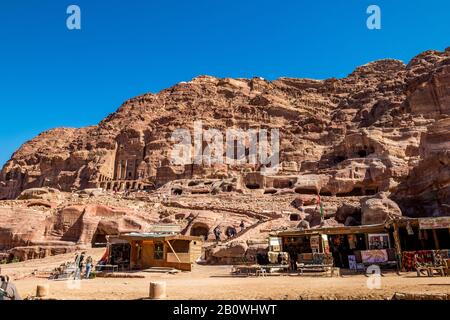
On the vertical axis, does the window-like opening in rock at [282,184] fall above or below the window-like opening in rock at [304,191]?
above

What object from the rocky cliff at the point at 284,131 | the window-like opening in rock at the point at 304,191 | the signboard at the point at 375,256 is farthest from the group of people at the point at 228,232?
the window-like opening in rock at the point at 304,191

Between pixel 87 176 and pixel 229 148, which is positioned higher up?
pixel 229 148

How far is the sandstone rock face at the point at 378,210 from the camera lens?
2761cm

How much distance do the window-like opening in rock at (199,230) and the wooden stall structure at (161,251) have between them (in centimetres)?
1343

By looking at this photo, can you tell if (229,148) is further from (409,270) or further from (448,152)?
(409,270)

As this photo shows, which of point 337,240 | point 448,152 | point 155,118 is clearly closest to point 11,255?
point 337,240

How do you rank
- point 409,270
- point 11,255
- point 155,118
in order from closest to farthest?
point 409,270 → point 11,255 → point 155,118

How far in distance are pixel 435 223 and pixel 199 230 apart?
2438 cm

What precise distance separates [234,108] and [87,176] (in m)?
50.4

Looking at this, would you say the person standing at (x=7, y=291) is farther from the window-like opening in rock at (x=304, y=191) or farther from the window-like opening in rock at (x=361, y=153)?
the window-like opening in rock at (x=361, y=153)

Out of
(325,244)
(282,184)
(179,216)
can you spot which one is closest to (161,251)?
(325,244)

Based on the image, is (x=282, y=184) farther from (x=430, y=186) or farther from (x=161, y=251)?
(x=161, y=251)

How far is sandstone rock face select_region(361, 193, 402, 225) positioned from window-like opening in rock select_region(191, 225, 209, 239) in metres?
15.5
